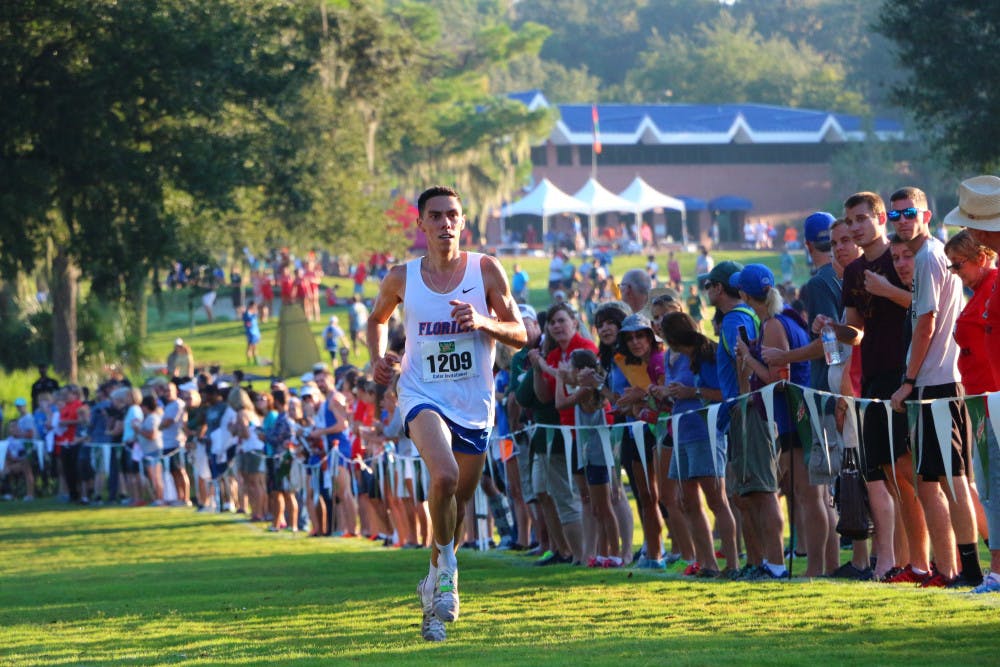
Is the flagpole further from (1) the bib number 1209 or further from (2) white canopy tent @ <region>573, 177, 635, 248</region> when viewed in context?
(1) the bib number 1209

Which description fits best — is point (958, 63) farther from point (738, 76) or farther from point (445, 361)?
point (738, 76)

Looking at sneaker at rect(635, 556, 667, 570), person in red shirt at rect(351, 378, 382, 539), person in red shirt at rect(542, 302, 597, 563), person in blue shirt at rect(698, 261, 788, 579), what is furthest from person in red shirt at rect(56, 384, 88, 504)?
person in blue shirt at rect(698, 261, 788, 579)

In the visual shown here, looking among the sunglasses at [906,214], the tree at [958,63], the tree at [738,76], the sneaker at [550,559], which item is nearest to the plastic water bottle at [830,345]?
the sunglasses at [906,214]

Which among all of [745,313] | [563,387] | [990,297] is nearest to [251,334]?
[563,387]

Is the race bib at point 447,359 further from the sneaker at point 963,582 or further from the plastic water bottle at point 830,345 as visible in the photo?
the sneaker at point 963,582

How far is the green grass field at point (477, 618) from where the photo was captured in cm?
814

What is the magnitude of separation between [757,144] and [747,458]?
93718 millimetres

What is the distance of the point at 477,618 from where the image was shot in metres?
10.0

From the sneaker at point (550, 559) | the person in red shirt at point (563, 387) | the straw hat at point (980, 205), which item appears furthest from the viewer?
the sneaker at point (550, 559)

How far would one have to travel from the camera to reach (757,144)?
102875 mm

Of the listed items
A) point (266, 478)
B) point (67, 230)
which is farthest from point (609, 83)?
point (266, 478)

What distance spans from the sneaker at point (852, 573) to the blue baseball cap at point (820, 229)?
2280 millimetres

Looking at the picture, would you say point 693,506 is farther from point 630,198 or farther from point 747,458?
point 630,198

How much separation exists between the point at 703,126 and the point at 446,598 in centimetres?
9532
